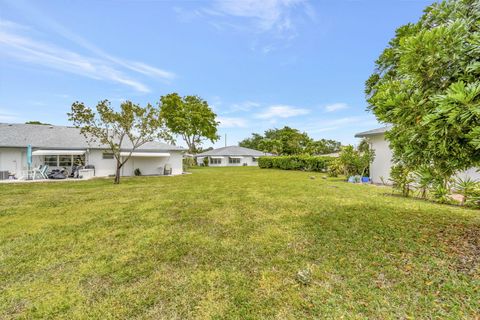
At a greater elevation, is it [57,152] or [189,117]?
[189,117]

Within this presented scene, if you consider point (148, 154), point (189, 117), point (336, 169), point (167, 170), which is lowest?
point (167, 170)

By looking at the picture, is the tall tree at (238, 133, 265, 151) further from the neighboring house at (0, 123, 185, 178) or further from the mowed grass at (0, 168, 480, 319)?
the mowed grass at (0, 168, 480, 319)

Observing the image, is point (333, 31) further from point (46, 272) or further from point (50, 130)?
point (50, 130)

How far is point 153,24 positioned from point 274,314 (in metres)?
16.3

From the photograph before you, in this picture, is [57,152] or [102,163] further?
[102,163]

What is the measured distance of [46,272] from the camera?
374 centimetres

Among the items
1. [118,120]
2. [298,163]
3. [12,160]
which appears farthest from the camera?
[298,163]

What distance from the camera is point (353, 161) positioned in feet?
55.5

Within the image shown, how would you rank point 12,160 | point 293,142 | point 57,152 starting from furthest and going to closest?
point 293,142
point 57,152
point 12,160

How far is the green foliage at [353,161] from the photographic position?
1609cm

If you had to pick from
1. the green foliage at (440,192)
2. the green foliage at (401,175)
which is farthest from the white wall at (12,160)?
the green foliage at (440,192)

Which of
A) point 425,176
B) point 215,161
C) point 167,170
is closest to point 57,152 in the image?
point 167,170

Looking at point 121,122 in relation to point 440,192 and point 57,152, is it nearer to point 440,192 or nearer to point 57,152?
point 57,152

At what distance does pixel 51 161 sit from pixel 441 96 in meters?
26.6
